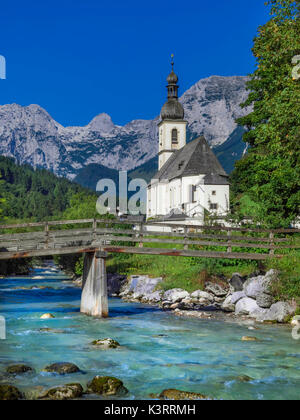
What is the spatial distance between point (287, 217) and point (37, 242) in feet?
43.4

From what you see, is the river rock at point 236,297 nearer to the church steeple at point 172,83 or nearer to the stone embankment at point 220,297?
the stone embankment at point 220,297

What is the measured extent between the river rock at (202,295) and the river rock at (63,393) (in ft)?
54.9

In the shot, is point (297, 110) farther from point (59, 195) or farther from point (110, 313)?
point (59, 195)

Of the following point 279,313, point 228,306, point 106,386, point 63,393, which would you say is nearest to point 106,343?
point 106,386

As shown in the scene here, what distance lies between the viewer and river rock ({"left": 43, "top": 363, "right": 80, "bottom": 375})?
481 inches

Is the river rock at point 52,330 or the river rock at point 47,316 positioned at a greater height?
the river rock at point 52,330

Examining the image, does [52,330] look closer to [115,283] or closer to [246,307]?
[246,307]

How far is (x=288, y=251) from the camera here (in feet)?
78.8

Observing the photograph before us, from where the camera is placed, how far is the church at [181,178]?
61.7m

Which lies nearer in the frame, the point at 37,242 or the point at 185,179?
the point at 37,242

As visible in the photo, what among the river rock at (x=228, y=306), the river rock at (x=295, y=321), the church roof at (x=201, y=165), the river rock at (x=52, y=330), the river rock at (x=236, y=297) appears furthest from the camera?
the church roof at (x=201, y=165)

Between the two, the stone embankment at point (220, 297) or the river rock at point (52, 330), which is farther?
the stone embankment at point (220, 297)

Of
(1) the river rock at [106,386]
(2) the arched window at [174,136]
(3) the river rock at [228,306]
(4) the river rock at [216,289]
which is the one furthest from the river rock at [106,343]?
(2) the arched window at [174,136]
